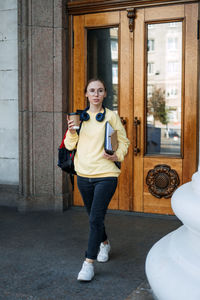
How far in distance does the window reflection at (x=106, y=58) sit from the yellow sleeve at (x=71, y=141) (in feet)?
8.23

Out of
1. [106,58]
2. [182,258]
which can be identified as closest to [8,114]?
[106,58]

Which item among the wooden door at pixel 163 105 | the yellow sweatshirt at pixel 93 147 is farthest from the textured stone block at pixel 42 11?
the yellow sweatshirt at pixel 93 147

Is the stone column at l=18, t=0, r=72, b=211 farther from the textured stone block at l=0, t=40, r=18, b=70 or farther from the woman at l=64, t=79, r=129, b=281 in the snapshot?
the woman at l=64, t=79, r=129, b=281

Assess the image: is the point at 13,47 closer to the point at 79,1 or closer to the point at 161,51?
the point at 79,1

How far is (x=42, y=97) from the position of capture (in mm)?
6020

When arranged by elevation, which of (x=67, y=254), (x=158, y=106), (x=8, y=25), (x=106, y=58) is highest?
(x=8, y=25)

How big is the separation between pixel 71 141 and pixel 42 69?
2758mm

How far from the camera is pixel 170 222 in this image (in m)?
5.45

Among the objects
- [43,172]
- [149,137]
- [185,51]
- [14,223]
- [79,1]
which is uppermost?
[79,1]

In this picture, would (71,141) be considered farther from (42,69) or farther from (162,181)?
(42,69)

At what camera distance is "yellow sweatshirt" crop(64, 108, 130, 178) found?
3.50 metres

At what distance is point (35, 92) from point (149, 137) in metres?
1.87

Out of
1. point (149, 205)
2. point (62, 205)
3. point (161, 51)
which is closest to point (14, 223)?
point (62, 205)

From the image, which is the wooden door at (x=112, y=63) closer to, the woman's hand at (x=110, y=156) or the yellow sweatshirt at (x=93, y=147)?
the yellow sweatshirt at (x=93, y=147)
